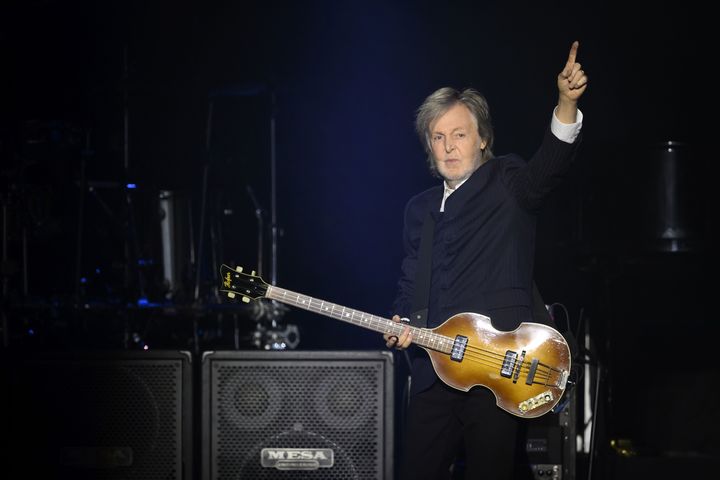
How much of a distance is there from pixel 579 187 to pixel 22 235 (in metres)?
3.86

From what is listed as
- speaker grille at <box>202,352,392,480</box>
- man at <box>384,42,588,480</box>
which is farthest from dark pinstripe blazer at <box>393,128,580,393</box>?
speaker grille at <box>202,352,392,480</box>

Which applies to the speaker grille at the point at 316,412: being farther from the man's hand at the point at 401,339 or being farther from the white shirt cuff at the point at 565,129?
the white shirt cuff at the point at 565,129

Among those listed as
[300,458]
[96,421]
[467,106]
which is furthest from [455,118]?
[96,421]

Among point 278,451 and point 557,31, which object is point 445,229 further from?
point 557,31

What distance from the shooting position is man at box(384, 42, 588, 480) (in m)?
3.09

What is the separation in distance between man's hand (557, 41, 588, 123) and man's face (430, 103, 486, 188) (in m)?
0.48

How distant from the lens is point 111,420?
3.47 m

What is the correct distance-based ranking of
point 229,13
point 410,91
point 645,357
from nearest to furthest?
point 645,357, point 410,91, point 229,13

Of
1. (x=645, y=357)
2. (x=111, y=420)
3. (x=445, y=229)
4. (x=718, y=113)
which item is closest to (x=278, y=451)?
(x=111, y=420)

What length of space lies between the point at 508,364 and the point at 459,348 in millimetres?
183

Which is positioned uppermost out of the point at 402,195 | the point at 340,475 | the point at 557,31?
the point at 557,31

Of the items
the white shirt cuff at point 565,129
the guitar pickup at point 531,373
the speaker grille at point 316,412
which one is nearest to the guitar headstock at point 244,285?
the speaker grille at point 316,412

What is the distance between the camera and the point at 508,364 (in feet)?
10.2

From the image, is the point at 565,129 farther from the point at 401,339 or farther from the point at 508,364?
the point at 401,339
